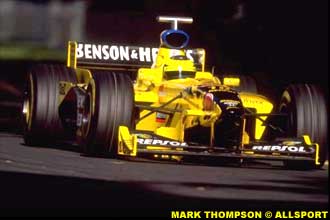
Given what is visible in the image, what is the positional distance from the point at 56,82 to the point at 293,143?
362 cm

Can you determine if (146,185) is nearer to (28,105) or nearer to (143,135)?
(143,135)

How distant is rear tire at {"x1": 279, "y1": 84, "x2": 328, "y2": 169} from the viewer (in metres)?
15.5

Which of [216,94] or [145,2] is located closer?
[216,94]

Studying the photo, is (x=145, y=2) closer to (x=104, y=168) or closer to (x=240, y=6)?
(x=240, y=6)

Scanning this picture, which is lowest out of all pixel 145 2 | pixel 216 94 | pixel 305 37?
pixel 216 94

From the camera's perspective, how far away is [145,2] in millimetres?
32781

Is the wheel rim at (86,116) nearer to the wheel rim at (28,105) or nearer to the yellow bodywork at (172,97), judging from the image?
the yellow bodywork at (172,97)

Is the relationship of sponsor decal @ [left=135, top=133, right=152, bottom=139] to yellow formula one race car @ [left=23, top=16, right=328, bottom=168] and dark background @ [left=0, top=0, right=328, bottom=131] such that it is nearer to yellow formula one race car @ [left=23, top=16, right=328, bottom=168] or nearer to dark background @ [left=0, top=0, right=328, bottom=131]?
yellow formula one race car @ [left=23, top=16, right=328, bottom=168]

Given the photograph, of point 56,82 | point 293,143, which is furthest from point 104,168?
point 56,82

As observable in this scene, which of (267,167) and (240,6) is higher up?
(240,6)

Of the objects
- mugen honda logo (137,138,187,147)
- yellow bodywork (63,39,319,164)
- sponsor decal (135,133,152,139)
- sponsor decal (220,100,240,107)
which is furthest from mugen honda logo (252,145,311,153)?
sponsor decal (135,133,152,139)

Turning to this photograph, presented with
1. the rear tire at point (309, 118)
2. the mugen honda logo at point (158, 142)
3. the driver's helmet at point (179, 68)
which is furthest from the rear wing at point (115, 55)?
the mugen honda logo at point (158, 142)

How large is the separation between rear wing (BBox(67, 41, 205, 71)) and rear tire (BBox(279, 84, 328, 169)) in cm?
262

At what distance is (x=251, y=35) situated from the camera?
25.4 m
